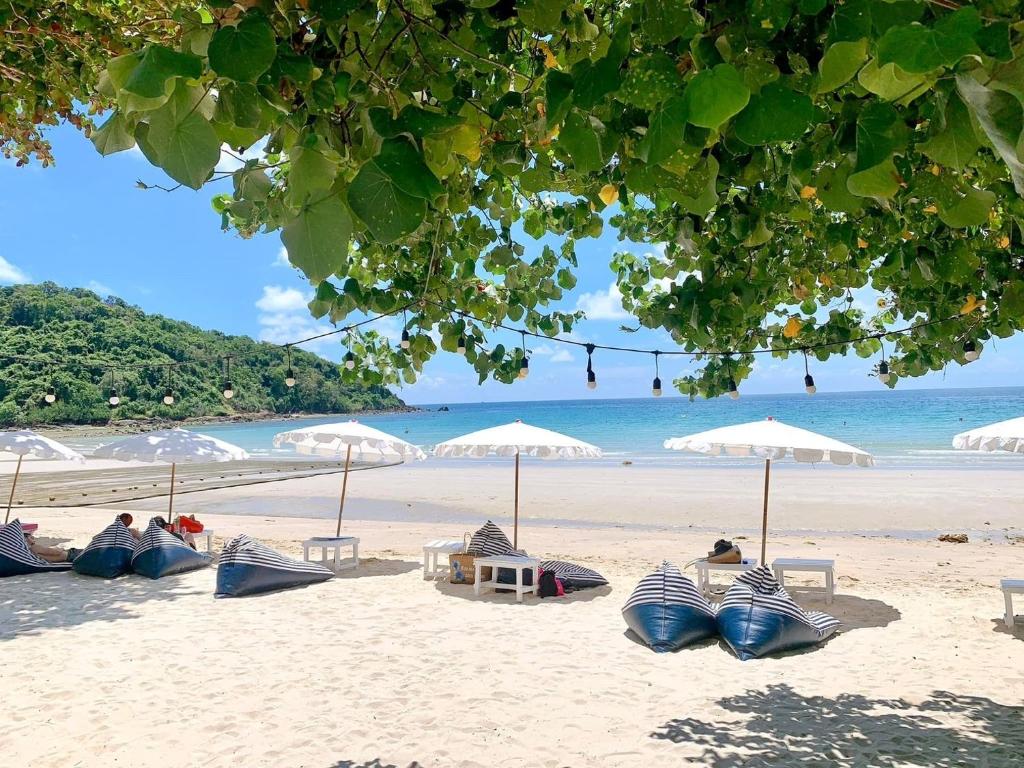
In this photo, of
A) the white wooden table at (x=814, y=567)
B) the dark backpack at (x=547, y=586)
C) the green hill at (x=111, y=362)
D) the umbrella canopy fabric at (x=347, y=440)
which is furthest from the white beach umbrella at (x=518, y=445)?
the green hill at (x=111, y=362)

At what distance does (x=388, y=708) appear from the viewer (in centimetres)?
422

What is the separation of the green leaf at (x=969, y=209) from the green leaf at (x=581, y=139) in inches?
23.4

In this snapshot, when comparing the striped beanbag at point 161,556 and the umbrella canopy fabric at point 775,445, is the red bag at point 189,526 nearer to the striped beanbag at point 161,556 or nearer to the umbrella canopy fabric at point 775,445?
the striped beanbag at point 161,556

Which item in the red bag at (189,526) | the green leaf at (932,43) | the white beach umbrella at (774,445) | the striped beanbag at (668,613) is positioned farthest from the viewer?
the red bag at (189,526)

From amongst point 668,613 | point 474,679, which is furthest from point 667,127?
point 668,613

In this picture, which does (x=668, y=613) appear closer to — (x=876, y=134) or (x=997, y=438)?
(x=997, y=438)

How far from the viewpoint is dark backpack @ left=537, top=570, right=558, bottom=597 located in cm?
722

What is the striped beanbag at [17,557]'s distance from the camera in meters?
7.88

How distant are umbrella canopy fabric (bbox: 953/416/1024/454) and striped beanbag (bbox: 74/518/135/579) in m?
9.17

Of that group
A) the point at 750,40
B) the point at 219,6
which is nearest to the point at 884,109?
the point at 750,40

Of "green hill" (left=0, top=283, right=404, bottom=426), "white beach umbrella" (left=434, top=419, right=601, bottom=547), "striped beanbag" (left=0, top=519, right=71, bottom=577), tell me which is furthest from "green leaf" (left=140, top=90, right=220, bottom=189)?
"green hill" (left=0, top=283, right=404, bottom=426)

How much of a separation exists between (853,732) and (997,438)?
14.3 ft

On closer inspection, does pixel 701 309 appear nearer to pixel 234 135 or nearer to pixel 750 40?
pixel 750 40

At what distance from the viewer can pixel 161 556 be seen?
797 cm
